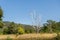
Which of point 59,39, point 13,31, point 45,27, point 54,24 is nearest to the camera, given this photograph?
point 59,39

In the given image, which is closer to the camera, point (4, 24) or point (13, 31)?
point (13, 31)

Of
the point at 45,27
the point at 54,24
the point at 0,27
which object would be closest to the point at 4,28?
the point at 0,27

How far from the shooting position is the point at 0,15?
38.3 metres

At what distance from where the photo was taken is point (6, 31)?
1433 inches

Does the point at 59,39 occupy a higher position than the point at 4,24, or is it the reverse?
the point at 4,24

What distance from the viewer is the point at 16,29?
37.6m

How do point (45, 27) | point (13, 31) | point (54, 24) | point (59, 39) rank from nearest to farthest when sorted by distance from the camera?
point (59, 39) → point (13, 31) → point (45, 27) → point (54, 24)

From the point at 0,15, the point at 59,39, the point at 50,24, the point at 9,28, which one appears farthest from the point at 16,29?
the point at 59,39

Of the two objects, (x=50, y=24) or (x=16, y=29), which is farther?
(x=50, y=24)

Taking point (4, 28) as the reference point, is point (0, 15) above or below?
above

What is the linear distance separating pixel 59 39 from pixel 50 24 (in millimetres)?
28533

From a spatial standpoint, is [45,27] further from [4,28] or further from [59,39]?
[59,39]

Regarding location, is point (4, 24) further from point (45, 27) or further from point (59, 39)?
point (59, 39)

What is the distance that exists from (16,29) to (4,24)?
10.2ft
